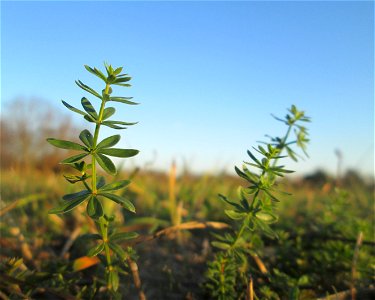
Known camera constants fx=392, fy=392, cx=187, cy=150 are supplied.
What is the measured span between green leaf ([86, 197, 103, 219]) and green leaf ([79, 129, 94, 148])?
156 mm

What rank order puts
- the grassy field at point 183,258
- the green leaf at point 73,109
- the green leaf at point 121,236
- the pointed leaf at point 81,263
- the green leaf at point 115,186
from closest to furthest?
1. the green leaf at point 73,109
2. the green leaf at point 115,186
3. the green leaf at point 121,236
4. the grassy field at point 183,258
5. the pointed leaf at point 81,263

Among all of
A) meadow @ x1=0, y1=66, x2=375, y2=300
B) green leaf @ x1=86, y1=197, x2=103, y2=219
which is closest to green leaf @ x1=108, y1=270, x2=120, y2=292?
meadow @ x1=0, y1=66, x2=375, y2=300

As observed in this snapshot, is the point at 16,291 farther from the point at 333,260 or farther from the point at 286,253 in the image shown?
the point at 333,260

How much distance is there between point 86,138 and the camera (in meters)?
1.12

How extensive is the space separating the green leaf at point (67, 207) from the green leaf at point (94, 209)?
2cm

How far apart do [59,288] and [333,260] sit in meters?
1.23

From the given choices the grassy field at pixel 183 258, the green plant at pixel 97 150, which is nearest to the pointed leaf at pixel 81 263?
the grassy field at pixel 183 258

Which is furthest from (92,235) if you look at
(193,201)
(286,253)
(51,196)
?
(51,196)

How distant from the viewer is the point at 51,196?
3.38 m

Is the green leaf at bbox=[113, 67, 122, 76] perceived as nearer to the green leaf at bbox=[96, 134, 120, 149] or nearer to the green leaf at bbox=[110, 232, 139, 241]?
the green leaf at bbox=[96, 134, 120, 149]

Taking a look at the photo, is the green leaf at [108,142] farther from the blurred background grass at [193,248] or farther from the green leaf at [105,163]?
the blurred background grass at [193,248]

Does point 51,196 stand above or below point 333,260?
below

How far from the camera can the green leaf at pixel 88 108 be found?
1.10 meters

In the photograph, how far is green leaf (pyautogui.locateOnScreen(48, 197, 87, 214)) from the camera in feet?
3.46
